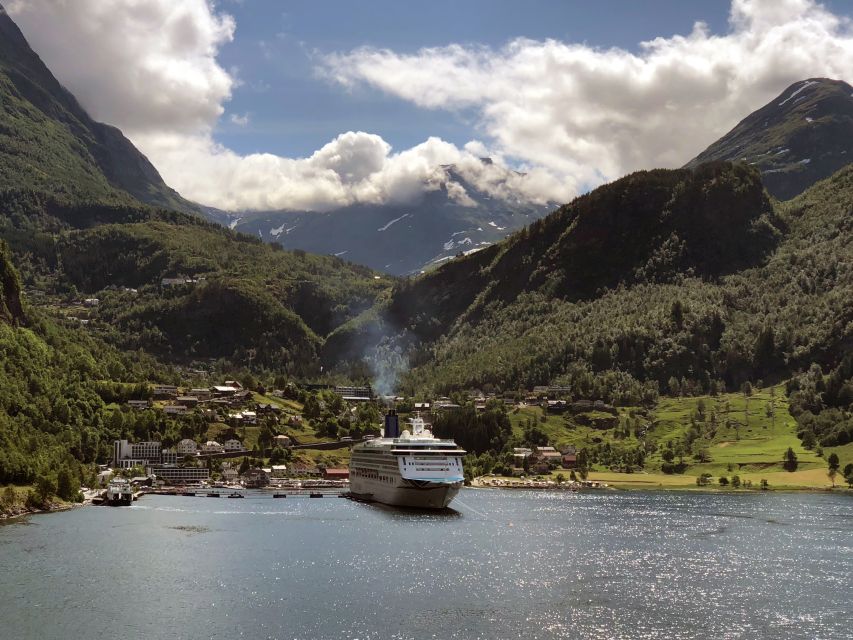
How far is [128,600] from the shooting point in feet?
372

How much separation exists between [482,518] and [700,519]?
38.6 m

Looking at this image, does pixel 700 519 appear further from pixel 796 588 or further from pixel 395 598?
pixel 395 598

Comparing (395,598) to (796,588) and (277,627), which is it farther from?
(796,588)

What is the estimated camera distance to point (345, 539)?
6437 inches

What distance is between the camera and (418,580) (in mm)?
126500

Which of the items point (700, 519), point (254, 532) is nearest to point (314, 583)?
point (254, 532)

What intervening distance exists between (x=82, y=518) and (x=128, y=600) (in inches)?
2958

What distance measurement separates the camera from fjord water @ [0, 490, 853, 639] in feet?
339

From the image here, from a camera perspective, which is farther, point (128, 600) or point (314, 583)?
point (314, 583)

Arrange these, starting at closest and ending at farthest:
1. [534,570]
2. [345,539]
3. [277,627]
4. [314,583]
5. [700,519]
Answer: [277,627]
[314,583]
[534,570]
[345,539]
[700,519]

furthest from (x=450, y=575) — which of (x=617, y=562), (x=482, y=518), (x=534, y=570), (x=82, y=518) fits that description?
(x=82, y=518)

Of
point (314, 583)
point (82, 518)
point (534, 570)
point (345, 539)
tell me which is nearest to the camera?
point (314, 583)

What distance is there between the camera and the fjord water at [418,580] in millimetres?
103438

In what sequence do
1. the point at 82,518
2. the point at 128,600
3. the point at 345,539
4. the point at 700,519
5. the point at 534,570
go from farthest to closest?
the point at 700,519 < the point at 82,518 < the point at 345,539 < the point at 534,570 < the point at 128,600
